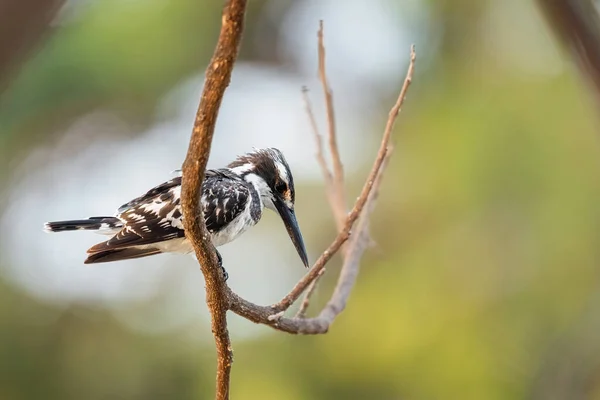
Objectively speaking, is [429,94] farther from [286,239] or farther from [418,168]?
[286,239]

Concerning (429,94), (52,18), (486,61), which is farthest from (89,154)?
(52,18)

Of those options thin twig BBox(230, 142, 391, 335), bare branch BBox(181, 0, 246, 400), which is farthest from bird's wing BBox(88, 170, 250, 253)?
bare branch BBox(181, 0, 246, 400)

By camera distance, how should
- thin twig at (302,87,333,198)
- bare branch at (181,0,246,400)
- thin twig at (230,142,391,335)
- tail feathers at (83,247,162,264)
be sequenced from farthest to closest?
1. thin twig at (302,87,333,198)
2. tail feathers at (83,247,162,264)
3. thin twig at (230,142,391,335)
4. bare branch at (181,0,246,400)

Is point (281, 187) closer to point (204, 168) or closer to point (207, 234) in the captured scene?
point (207, 234)

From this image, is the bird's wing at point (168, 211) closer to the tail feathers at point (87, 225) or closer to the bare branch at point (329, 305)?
the tail feathers at point (87, 225)

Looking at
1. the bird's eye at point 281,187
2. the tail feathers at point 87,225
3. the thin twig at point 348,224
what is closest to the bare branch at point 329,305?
the thin twig at point 348,224

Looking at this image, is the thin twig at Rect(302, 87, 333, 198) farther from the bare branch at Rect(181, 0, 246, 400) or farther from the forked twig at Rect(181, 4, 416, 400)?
the bare branch at Rect(181, 0, 246, 400)

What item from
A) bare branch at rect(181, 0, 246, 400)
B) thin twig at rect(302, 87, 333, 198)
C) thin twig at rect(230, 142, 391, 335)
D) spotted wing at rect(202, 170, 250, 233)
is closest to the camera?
bare branch at rect(181, 0, 246, 400)
